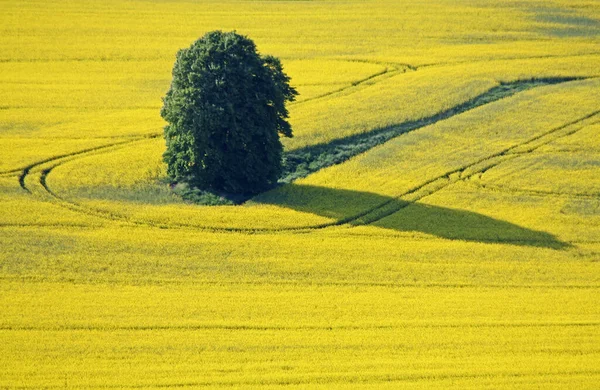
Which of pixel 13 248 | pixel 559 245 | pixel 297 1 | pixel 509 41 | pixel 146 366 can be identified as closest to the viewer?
pixel 146 366

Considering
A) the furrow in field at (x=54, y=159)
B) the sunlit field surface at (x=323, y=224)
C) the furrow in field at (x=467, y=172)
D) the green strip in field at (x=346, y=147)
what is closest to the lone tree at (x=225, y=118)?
the sunlit field surface at (x=323, y=224)

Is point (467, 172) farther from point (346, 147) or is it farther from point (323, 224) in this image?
point (323, 224)

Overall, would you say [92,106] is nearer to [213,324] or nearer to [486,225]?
[486,225]

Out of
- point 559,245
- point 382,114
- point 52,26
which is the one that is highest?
point 52,26

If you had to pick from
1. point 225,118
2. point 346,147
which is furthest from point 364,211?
point 346,147

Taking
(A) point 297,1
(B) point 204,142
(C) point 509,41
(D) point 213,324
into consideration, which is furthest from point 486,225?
(A) point 297,1

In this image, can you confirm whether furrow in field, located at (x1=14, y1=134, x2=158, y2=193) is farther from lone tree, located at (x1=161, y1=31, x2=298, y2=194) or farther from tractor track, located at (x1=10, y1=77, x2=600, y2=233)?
lone tree, located at (x1=161, y1=31, x2=298, y2=194)

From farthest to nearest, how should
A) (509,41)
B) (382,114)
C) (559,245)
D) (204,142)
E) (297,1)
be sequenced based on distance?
(297,1) < (509,41) < (382,114) < (204,142) < (559,245)
